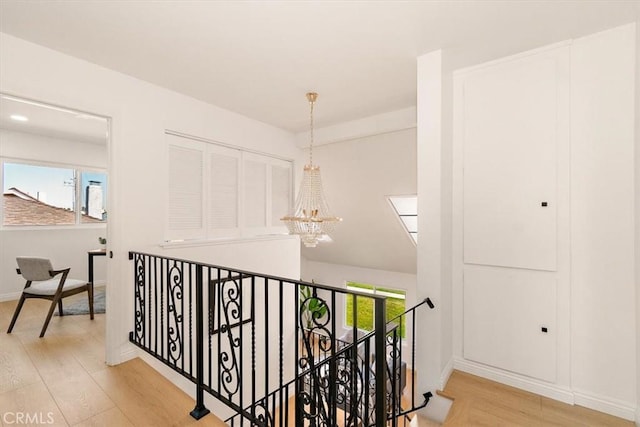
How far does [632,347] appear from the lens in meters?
1.83

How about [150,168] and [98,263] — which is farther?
[98,263]

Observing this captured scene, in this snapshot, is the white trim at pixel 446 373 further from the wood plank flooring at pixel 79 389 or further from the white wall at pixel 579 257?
the wood plank flooring at pixel 79 389

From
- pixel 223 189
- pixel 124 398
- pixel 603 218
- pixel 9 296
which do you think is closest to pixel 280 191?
pixel 223 189

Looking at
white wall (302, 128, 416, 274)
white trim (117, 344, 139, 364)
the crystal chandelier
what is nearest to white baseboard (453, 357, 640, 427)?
the crystal chandelier

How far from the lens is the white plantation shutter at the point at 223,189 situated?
347cm

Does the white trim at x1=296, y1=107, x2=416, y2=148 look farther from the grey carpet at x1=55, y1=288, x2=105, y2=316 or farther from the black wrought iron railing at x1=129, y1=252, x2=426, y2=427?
the grey carpet at x1=55, y1=288, x2=105, y2=316

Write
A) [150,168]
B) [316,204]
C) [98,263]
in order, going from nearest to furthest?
[150,168], [316,204], [98,263]

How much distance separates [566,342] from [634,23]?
2.09 meters

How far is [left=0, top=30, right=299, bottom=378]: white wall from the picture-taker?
2131 millimetres

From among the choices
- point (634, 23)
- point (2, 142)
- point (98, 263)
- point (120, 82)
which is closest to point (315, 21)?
point (120, 82)

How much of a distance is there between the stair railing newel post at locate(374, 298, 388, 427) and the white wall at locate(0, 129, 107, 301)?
5.56 m

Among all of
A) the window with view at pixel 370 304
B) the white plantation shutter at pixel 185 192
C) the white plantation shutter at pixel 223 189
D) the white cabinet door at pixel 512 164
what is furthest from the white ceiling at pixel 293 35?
the window with view at pixel 370 304

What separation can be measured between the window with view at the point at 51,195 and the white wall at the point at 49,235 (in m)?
0.13

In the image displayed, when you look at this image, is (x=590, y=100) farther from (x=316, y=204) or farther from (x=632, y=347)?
(x=316, y=204)
